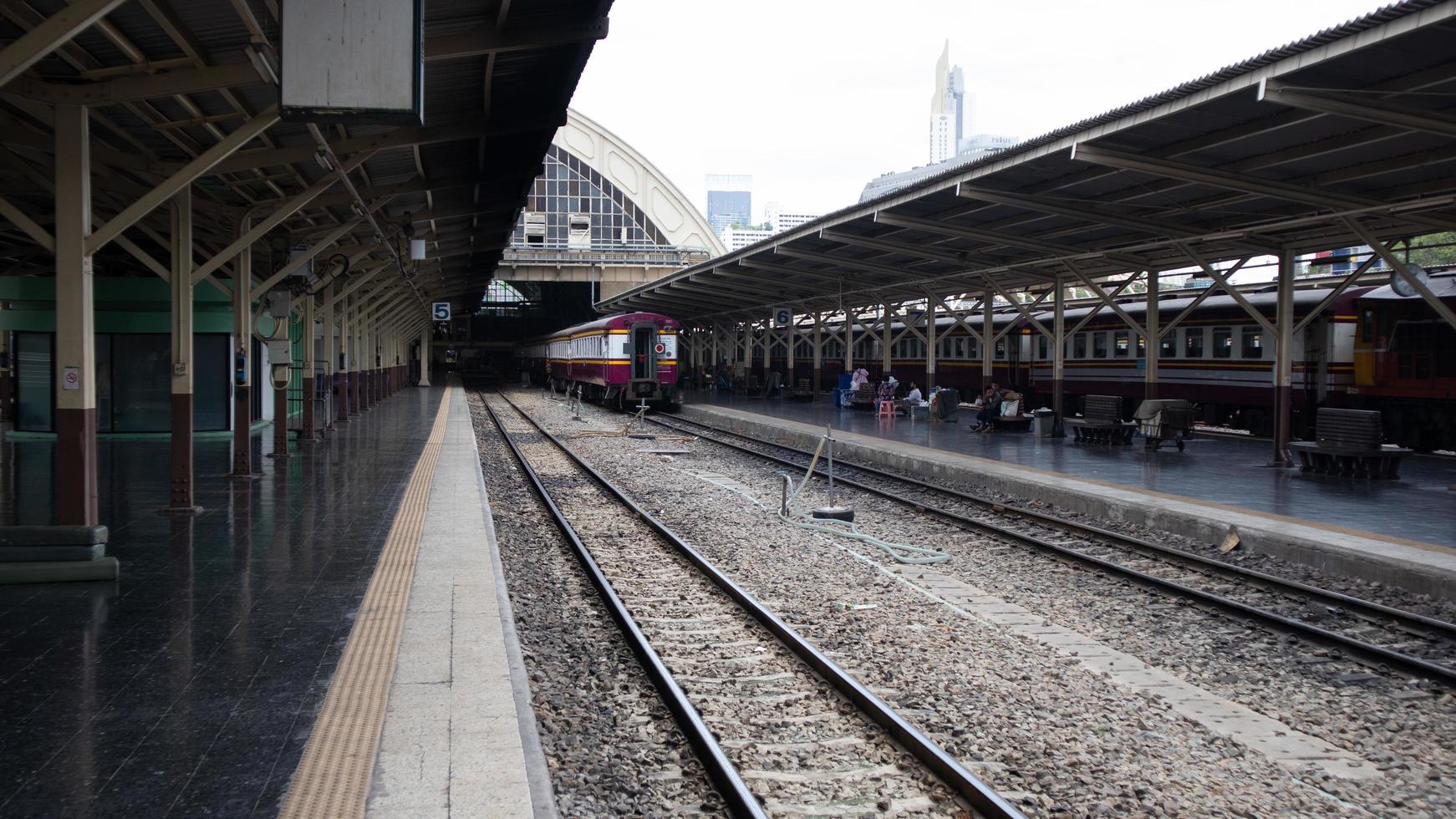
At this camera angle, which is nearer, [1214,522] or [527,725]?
[527,725]

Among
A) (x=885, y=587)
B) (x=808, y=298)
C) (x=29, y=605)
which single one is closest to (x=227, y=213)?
(x=29, y=605)

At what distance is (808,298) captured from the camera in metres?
32.8

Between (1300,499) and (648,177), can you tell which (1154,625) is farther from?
(648,177)

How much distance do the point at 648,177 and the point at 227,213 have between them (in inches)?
2238

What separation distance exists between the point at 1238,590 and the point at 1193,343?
55.6 feet

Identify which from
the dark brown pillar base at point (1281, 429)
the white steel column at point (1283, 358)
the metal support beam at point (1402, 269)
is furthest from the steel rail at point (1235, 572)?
the white steel column at point (1283, 358)

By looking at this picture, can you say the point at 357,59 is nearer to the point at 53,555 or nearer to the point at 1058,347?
the point at 53,555

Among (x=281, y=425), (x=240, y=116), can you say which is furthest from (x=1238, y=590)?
Answer: (x=281, y=425)

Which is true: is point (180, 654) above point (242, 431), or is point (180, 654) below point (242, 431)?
below

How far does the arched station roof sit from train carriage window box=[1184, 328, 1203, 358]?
43963mm

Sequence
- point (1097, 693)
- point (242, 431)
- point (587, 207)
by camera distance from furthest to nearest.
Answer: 1. point (587, 207)
2. point (242, 431)
3. point (1097, 693)

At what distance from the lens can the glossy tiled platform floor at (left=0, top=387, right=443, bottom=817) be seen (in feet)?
12.7

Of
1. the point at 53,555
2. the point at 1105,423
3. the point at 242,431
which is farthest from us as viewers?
the point at 1105,423

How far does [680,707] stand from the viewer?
545cm
